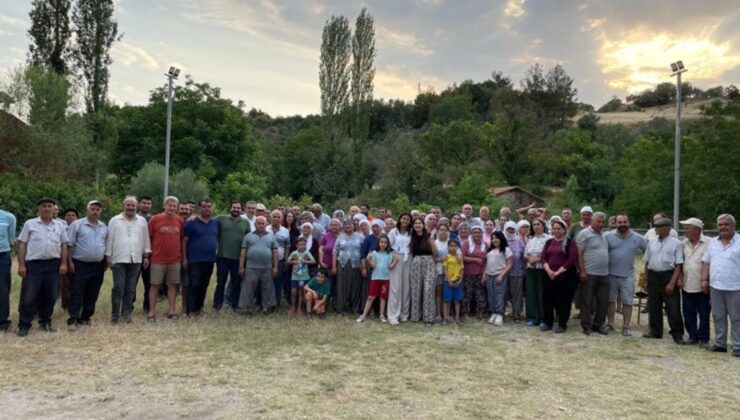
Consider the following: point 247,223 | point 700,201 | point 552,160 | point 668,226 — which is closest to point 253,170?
point 552,160

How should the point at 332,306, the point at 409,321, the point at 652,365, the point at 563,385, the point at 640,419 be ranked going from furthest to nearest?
the point at 332,306 < the point at 409,321 < the point at 652,365 < the point at 563,385 < the point at 640,419

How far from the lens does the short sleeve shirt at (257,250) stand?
26.5 feet

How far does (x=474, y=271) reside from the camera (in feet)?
27.1

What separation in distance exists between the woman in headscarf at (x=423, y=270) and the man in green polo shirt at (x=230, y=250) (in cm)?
273

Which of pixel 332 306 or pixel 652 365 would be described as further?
pixel 332 306

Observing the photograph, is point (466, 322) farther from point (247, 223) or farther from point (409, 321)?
point (247, 223)

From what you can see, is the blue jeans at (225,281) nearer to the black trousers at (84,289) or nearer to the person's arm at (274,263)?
the person's arm at (274,263)

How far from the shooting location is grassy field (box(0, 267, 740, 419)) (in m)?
4.46

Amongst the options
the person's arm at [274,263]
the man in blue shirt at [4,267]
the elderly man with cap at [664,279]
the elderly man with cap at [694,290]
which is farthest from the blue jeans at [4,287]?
the elderly man with cap at [694,290]

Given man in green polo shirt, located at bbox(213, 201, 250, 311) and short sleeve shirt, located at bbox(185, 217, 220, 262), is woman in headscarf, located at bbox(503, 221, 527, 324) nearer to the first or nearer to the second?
man in green polo shirt, located at bbox(213, 201, 250, 311)

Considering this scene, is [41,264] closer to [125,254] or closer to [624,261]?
[125,254]

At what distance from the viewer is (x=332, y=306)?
8875 millimetres

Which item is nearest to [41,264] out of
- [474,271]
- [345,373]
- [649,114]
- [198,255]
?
[198,255]

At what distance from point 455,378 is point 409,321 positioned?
110 inches
